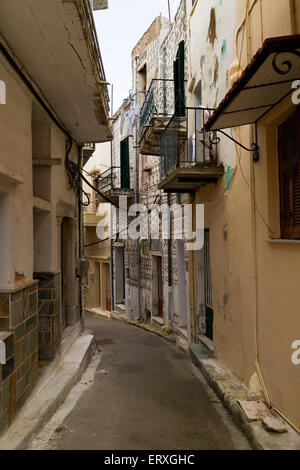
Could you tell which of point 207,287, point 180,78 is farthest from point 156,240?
point 180,78

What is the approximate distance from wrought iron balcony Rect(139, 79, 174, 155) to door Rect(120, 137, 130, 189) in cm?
407

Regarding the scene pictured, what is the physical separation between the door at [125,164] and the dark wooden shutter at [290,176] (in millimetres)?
11566

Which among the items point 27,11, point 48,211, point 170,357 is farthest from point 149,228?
point 27,11

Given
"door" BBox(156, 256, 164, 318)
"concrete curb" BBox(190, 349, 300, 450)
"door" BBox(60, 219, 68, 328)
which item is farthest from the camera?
"door" BBox(156, 256, 164, 318)

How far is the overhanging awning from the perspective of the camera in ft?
9.54

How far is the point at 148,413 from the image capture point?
4.85 metres

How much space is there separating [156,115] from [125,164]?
5.87m

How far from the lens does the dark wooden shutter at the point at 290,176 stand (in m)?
4.04

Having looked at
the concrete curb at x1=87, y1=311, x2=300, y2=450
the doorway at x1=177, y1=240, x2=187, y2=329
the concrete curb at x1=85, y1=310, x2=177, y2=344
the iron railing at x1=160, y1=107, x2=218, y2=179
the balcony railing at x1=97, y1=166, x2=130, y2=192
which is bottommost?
the concrete curb at x1=85, y1=310, x2=177, y2=344

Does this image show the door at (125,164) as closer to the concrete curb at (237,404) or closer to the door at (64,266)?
the door at (64,266)

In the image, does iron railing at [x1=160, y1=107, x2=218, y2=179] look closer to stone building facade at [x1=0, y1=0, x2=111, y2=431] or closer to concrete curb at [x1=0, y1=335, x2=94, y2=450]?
stone building facade at [x1=0, y1=0, x2=111, y2=431]

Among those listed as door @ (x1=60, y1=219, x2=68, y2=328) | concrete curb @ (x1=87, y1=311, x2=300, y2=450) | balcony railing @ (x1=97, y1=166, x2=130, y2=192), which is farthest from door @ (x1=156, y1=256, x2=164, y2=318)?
door @ (x1=60, y1=219, x2=68, y2=328)
